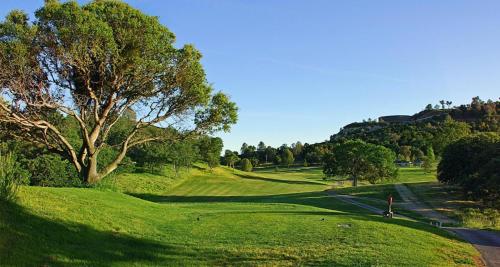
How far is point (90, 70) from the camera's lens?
77.5 feet

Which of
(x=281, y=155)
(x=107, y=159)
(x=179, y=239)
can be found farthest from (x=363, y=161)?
(x=281, y=155)

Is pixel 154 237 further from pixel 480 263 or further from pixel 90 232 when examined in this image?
pixel 480 263

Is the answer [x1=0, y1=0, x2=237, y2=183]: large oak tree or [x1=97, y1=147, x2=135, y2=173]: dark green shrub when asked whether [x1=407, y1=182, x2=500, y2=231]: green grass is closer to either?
[x1=0, y1=0, x2=237, y2=183]: large oak tree

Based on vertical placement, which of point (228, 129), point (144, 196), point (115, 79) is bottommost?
point (144, 196)

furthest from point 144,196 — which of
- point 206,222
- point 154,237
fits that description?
point 154,237

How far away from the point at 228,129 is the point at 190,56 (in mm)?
5276

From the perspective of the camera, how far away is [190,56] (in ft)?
82.9

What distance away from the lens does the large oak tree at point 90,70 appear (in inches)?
849

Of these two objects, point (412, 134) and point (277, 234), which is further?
point (412, 134)

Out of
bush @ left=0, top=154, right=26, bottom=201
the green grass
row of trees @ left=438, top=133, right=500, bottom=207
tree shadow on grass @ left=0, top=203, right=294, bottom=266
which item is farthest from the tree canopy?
bush @ left=0, top=154, right=26, bottom=201

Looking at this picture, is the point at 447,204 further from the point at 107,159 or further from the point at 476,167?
the point at 107,159

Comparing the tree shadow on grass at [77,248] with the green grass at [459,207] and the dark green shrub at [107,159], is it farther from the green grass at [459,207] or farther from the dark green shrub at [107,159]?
the dark green shrub at [107,159]

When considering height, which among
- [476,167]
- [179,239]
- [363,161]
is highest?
[363,161]

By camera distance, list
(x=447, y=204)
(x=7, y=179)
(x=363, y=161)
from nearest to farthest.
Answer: (x=7, y=179), (x=447, y=204), (x=363, y=161)
